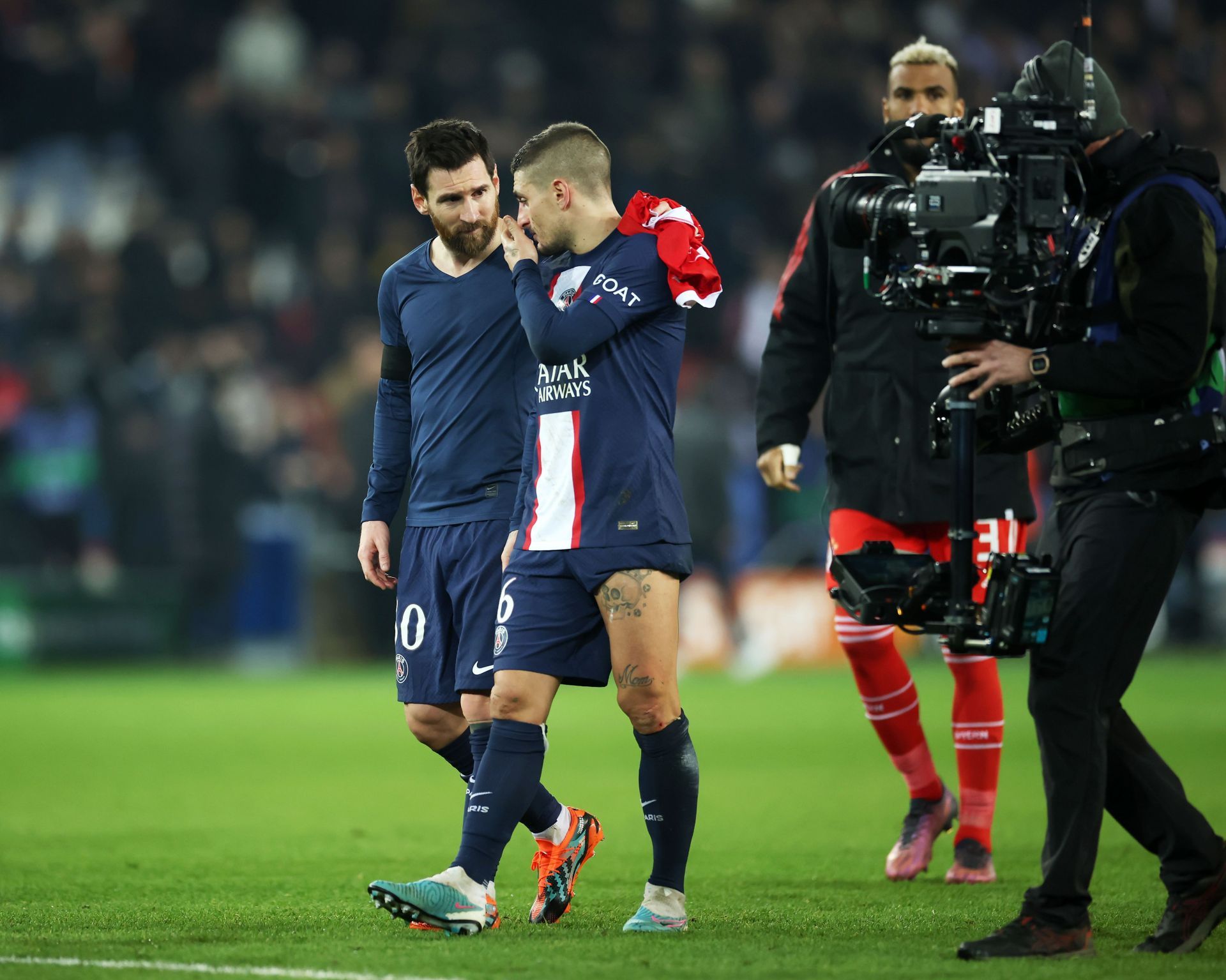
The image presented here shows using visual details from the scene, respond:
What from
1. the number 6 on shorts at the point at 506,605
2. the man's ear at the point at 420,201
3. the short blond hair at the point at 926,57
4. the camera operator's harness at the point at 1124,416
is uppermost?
the short blond hair at the point at 926,57

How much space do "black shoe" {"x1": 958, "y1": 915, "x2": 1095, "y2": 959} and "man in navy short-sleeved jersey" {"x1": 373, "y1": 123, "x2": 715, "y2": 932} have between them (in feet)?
3.00

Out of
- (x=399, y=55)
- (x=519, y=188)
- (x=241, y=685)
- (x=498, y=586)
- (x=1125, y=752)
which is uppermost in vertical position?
(x=399, y=55)

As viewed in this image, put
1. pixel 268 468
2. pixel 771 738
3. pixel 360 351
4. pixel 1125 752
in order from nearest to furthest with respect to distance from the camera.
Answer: pixel 1125 752 → pixel 771 738 → pixel 360 351 → pixel 268 468

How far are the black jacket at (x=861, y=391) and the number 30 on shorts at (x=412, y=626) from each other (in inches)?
61.5

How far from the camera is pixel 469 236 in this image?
588 centimetres

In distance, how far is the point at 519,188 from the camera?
17.6ft

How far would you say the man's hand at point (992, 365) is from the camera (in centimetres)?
462

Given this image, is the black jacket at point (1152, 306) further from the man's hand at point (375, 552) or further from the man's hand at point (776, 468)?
the man's hand at point (375, 552)

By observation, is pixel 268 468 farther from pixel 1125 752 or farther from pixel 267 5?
pixel 1125 752

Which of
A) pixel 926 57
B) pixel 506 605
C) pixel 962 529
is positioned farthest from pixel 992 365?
pixel 926 57

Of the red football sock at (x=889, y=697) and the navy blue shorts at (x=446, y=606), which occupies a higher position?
the navy blue shorts at (x=446, y=606)

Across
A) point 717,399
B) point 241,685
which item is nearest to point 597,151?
point 241,685

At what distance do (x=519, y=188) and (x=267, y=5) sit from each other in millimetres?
15516

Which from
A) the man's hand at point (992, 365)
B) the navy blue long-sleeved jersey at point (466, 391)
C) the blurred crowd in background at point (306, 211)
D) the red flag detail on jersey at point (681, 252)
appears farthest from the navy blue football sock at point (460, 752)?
the blurred crowd in background at point (306, 211)
